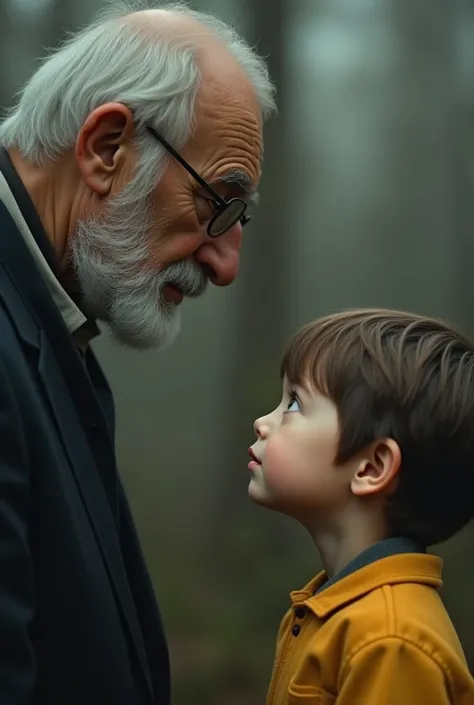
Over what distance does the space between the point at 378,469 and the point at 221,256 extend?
519mm

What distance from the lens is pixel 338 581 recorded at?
1.41 metres

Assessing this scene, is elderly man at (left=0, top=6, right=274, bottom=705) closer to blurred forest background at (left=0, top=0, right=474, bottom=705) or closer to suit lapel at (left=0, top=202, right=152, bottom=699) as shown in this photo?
suit lapel at (left=0, top=202, right=152, bottom=699)

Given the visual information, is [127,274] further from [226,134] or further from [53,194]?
[226,134]

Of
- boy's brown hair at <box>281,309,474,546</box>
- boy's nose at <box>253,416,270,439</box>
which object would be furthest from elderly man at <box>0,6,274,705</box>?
boy's brown hair at <box>281,309,474,546</box>

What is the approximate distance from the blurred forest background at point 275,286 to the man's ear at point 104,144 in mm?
928

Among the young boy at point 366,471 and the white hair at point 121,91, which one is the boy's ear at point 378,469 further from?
the white hair at point 121,91

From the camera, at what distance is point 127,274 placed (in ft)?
5.54

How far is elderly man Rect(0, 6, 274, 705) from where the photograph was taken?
4.33 feet

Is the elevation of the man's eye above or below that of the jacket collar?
above

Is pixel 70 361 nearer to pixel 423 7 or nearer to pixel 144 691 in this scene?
pixel 144 691

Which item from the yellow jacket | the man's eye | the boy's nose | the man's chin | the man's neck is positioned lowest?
the yellow jacket

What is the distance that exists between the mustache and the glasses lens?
0.22ft

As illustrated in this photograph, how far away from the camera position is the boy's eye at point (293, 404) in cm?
151

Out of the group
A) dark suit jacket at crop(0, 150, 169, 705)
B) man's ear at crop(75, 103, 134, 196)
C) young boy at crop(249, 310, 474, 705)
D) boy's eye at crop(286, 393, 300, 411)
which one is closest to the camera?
dark suit jacket at crop(0, 150, 169, 705)
